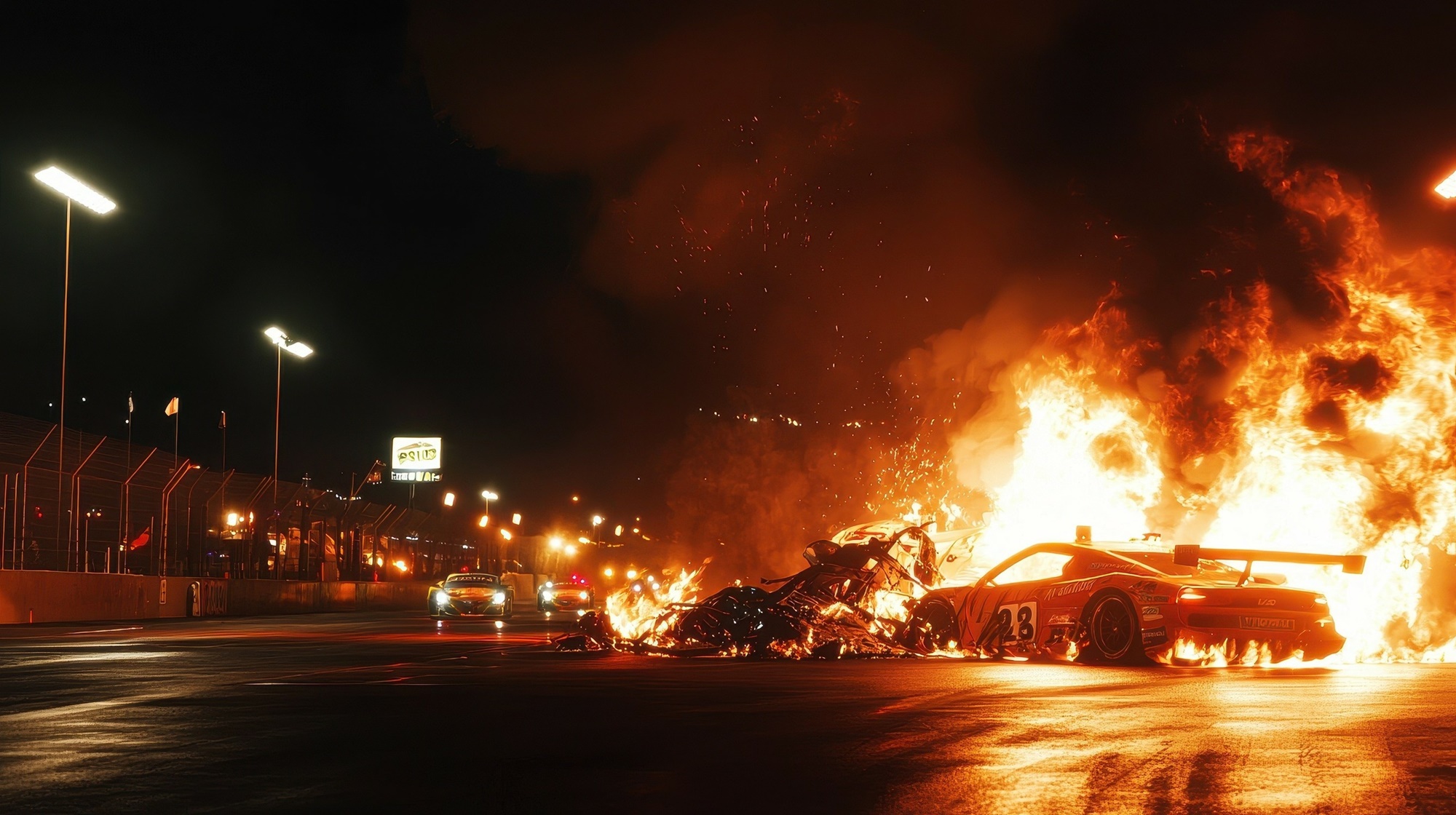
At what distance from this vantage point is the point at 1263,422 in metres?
16.5

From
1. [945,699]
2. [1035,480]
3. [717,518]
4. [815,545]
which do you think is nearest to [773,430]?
[717,518]

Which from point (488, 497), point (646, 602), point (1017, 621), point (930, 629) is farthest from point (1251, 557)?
point (488, 497)

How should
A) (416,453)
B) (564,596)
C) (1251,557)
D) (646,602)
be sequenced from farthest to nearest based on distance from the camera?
1. (416,453)
2. (564,596)
3. (646,602)
4. (1251,557)

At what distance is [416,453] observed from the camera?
78500 mm

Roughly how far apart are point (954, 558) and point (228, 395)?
221 feet

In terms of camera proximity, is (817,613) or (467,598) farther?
(467,598)

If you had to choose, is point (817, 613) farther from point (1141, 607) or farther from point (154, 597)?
point (154, 597)

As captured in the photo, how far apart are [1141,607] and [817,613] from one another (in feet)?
12.6

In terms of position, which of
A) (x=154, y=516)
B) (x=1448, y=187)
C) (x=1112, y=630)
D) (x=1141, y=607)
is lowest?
(x=1112, y=630)

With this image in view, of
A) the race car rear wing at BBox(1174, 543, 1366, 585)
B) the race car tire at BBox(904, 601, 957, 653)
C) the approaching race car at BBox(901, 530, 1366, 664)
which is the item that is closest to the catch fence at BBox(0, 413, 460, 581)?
the race car tire at BBox(904, 601, 957, 653)

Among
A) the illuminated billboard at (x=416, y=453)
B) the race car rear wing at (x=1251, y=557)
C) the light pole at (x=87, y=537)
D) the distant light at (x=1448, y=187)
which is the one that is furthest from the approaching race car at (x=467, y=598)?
the illuminated billboard at (x=416, y=453)

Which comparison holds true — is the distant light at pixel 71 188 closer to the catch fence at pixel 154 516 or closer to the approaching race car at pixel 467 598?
the catch fence at pixel 154 516

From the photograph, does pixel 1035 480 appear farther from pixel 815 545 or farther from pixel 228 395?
pixel 228 395

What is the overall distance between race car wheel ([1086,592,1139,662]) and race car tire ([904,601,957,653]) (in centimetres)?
212
